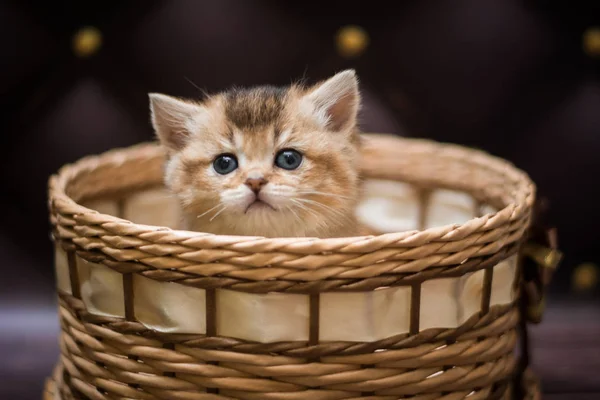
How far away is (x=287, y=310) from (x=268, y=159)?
27 cm

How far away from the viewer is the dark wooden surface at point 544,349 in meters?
1.42

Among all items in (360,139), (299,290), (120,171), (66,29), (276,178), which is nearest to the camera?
(299,290)

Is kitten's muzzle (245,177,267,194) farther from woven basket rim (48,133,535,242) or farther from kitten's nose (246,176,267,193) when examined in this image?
woven basket rim (48,133,535,242)

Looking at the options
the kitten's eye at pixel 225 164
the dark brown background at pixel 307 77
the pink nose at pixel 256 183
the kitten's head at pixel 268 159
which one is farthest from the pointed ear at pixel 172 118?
the dark brown background at pixel 307 77

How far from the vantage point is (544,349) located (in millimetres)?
1605

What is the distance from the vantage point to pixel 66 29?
64.4 inches

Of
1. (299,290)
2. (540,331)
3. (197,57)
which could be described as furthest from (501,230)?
(197,57)

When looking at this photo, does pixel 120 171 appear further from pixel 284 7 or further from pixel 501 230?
pixel 501 230

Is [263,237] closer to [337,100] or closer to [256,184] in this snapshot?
[256,184]

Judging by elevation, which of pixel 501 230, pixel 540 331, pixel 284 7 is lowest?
pixel 540 331

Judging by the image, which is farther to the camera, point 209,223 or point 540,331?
point 540,331

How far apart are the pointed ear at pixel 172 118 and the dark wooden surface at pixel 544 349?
2.02ft

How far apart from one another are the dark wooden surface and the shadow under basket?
0.44 m

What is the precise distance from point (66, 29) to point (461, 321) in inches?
47.1
